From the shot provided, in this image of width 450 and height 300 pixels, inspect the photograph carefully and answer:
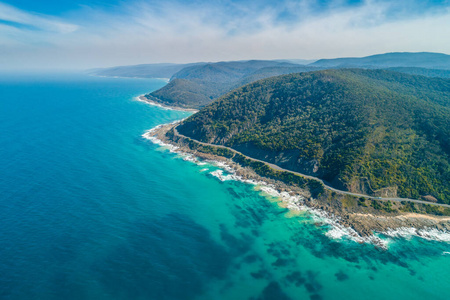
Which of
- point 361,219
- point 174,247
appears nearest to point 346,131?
point 361,219

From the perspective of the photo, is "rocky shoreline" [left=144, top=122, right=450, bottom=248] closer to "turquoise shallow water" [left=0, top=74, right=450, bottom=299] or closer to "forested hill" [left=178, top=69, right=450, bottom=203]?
"turquoise shallow water" [left=0, top=74, right=450, bottom=299]

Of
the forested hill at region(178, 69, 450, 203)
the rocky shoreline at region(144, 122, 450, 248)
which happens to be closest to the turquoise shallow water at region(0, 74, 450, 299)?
the rocky shoreline at region(144, 122, 450, 248)

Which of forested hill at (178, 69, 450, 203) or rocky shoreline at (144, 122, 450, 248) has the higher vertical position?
forested hill at (178, 69, 450, 203)

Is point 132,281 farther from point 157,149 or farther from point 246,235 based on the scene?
point 157,149

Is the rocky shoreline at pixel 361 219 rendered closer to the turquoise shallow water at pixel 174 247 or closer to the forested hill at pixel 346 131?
the turquoise shallow water at pixel 174 247

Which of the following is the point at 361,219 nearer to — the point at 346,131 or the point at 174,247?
the point at 346,131

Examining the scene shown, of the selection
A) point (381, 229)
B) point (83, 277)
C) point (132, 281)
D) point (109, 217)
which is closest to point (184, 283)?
point (132, 281)
